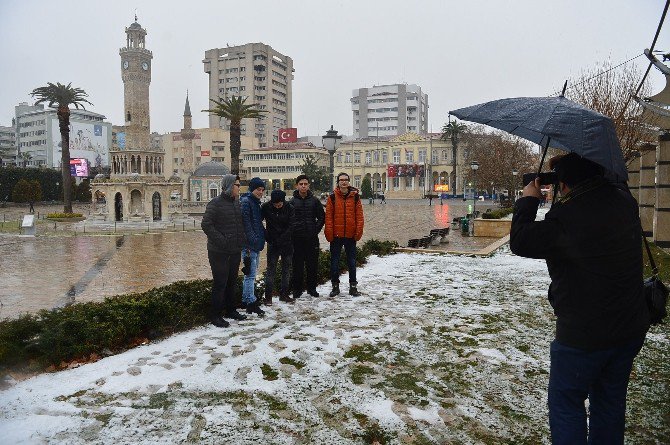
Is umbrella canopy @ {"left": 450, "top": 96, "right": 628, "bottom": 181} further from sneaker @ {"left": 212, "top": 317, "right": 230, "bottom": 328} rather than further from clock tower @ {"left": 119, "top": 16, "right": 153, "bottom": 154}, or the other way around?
clock tower @ {"left": 119, "top": 16, "right": 153, "bottom": 154}

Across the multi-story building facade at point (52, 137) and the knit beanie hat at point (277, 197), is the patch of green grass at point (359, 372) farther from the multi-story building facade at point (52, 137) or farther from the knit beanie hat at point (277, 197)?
the multi-story building facade at point (52, 137)

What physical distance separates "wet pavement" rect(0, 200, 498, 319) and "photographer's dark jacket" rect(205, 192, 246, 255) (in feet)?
20.9

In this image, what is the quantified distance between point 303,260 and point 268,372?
3443 mm

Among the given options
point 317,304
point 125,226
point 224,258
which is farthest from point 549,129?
point 125,226

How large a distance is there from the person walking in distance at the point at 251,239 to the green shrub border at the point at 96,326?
0.60m

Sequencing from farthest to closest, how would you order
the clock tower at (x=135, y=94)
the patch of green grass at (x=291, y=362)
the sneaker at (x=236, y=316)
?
the clock tower at (x=135, y=94) < the sneaker at (x=236, y=316) < the patch of green grass at (x=291, y=362)

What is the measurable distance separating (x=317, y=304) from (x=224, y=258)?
6.14ft

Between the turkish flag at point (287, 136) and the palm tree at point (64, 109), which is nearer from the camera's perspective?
the palm tree at point (64, 109)

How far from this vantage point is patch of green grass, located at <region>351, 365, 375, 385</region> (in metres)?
4.56

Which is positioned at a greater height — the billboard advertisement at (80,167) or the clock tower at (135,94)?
the clock tower at (135,94)

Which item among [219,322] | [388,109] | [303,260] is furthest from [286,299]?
[388,109]

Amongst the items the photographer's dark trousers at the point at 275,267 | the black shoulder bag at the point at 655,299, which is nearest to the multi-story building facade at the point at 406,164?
the photographer's dark trousers at the point at 275,267

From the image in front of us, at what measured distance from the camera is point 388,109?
410ft

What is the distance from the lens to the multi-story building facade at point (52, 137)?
325 ft
